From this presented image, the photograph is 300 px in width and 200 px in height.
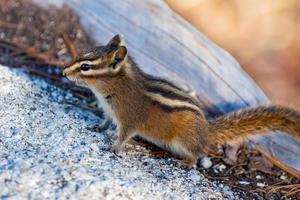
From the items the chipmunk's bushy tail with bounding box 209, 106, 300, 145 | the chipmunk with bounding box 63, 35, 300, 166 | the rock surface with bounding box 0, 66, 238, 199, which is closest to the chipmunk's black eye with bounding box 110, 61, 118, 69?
the chipmunk with bounding box 63, 35, 300, 166

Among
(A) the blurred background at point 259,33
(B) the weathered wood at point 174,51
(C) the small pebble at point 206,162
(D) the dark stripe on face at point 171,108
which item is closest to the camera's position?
(D) the dark stripe on face at point 171,108

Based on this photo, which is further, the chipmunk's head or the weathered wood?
the weathered wood

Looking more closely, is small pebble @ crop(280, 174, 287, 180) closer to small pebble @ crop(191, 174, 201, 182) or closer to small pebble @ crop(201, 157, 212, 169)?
small pebble @ crop(201, 157, 212, 169)

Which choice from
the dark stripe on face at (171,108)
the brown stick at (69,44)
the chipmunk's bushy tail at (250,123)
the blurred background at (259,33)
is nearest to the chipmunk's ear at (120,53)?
the dark stripe on face at (171,108)

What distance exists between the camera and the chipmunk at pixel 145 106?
3555 millimetres

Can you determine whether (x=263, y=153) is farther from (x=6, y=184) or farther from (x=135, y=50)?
(x=6, y=184)

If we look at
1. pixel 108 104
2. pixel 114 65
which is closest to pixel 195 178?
pixel 108 104

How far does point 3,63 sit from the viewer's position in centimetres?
446

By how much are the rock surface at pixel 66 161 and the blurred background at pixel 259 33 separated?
2.78 m

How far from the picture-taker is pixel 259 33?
263 inches

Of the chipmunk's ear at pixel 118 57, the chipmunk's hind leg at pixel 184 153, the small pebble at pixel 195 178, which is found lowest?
the small pebble at pixel 195 178

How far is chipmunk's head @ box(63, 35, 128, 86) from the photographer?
3484 mm

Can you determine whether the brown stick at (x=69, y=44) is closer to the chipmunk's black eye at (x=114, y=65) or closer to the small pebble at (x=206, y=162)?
the chipmunk's black eye at (x=114, y=65)

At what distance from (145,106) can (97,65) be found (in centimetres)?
39
